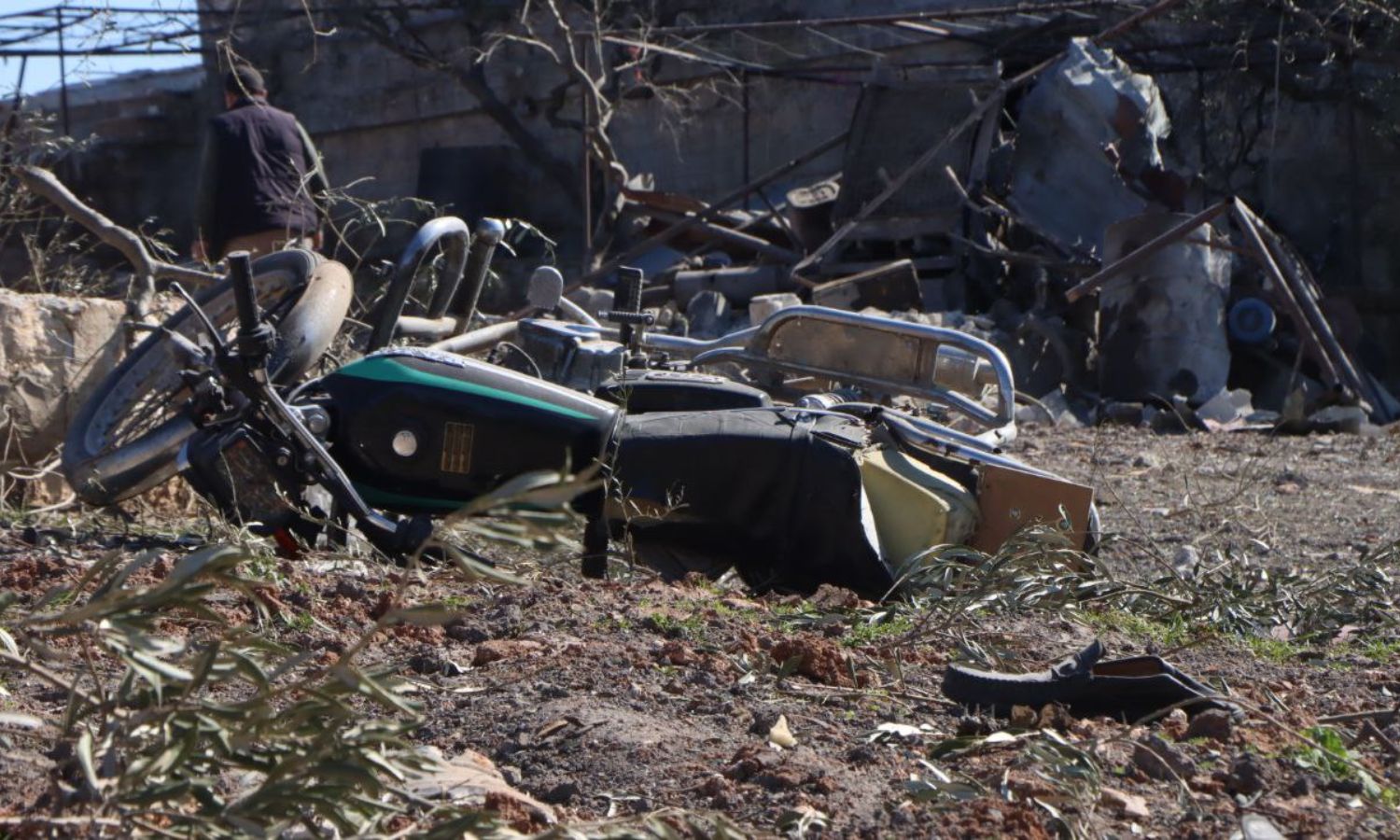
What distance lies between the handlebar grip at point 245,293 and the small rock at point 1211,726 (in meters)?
2.24

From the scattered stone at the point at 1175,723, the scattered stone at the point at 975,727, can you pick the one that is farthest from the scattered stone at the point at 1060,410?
the scattered stone at the point at 975,727

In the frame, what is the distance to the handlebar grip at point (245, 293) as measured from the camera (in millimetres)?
3580

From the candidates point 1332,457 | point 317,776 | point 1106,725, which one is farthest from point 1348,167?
point 317,776

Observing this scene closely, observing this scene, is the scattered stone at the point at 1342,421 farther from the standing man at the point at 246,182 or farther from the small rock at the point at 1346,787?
the small rock at the point at 1346,787

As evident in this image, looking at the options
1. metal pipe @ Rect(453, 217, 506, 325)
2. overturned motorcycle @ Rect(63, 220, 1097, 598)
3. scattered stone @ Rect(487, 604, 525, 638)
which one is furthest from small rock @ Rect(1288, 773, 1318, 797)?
metal pipe @ Rect(453, 217, 506, 325)

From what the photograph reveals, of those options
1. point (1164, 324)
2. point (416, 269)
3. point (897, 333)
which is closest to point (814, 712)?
point (897, 333)

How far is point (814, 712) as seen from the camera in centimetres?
247

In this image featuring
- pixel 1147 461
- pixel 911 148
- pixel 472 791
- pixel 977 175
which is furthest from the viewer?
pixel 911 148

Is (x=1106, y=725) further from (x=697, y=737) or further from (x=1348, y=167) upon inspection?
(x=1348, y=167)

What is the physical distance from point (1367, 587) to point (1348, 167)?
993 centimetres

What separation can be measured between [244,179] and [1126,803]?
5726 mm

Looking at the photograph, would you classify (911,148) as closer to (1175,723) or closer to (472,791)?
(1175,723)

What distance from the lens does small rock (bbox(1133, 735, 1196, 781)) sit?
213 centimetres

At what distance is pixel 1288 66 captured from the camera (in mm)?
12523
